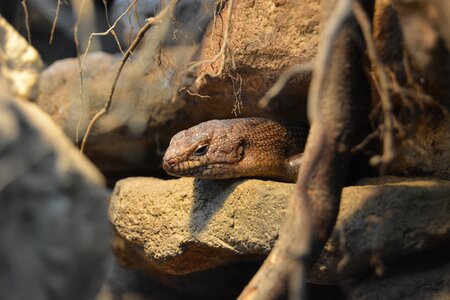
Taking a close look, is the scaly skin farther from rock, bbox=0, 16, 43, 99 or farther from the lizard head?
rock, bbox=0, 16, 43, 99

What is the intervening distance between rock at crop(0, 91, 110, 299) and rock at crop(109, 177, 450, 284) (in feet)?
2.82

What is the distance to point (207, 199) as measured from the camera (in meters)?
3.10

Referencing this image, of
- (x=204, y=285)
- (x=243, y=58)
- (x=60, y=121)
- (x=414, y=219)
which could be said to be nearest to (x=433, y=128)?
(x=414, y=219)

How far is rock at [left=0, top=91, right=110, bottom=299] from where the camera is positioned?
1.84m

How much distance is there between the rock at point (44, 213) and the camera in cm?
184

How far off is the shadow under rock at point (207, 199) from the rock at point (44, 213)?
3.48 ft

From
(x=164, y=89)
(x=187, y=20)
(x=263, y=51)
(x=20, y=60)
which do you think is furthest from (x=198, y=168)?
(x=20, y=60)

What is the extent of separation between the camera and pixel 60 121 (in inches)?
164

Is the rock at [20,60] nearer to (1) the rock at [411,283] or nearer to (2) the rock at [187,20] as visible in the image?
(2) the rock at [187,20]

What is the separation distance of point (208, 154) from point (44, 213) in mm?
1199

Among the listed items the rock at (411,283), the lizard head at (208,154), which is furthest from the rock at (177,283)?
the rock at (411,283)

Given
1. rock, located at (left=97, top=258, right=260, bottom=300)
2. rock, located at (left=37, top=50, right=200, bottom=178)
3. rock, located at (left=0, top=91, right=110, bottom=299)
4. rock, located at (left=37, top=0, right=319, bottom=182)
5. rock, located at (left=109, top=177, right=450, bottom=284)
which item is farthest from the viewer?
rock, located at (left=97, top=258, right=260, bottom=300)

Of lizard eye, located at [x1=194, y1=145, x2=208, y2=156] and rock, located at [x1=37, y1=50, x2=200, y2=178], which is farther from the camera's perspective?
rock, located at [x1=37, y1=50, x2=200, y2=178]

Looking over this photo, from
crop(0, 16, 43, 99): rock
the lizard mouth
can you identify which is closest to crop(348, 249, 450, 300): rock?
Result: the lizard mouth
